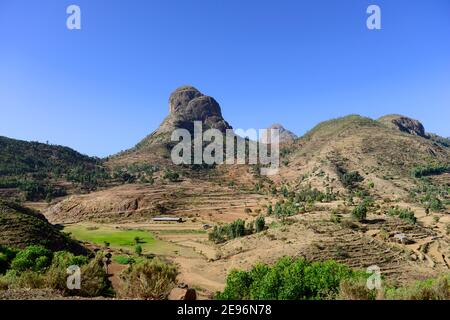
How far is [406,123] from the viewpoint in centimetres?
18700

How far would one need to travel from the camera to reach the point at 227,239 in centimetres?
5512

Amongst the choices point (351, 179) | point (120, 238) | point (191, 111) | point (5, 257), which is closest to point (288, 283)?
point (5, 257)

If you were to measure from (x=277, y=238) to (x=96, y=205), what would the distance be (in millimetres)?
48730

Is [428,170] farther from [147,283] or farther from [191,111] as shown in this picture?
[191,111]

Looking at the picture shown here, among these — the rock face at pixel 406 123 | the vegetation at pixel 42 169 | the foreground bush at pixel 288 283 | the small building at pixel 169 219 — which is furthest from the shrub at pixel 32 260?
the rock face at pixel 406 123

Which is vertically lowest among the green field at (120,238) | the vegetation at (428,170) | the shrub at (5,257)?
the green field at (120,238)

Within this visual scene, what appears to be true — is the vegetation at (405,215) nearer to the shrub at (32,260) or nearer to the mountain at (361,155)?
the mountain at (361,155)

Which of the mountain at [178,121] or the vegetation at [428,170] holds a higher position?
the mountain at [178,121]

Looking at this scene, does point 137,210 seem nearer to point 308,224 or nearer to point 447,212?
point 308,224

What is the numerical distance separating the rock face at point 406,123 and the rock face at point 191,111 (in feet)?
259

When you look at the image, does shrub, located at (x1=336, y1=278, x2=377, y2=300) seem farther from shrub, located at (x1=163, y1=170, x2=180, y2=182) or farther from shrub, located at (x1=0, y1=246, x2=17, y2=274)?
shrub, located at (x1=163, y1=170, x2=180, y2=182)

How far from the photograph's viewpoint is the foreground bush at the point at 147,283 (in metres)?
14.5

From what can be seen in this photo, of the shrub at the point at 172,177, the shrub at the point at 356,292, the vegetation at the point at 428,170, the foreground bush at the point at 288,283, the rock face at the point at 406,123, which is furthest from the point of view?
the rock face at the point at 406,123

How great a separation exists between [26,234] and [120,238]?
2010 cm
